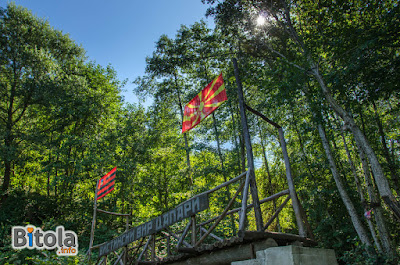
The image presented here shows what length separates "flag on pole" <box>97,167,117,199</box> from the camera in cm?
888

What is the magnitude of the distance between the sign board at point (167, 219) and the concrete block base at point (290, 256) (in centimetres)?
123

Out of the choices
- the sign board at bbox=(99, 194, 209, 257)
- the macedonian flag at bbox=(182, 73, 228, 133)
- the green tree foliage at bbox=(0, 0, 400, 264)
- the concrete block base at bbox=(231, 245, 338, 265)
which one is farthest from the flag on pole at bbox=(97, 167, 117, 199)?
the concrete block base at bbox=(231, 245, 338, 265)

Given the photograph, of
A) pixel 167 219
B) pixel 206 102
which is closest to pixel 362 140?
pixel 206 102

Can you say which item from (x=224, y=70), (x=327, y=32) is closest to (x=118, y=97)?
(x=224, y=70)

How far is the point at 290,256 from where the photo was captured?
3109mm

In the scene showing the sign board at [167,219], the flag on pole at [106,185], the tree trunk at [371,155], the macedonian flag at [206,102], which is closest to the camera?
the sign board at [167,219]

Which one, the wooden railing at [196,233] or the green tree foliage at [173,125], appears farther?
the green tree foliage at [173,125]

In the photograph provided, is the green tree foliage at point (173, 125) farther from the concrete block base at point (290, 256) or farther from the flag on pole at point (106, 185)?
the concrete block base at point (290, 256)

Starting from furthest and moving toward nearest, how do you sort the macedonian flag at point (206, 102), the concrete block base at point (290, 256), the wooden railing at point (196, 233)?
1. the macedonian flag at point (206, 102)
2. the wooden railing at point (196, 233)
3. the concrete block base at point (290, 256)

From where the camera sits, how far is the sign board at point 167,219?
457 cm

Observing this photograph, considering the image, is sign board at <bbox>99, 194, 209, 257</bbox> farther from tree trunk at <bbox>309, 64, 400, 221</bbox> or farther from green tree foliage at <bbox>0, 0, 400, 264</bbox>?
green tree foliage at <bbox>0, 0, 400, 264</bbox>

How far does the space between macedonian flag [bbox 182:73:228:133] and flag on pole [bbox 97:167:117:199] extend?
11.6ft

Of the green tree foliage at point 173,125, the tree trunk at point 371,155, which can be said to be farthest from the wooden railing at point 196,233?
the green tree foliage at point 173,125

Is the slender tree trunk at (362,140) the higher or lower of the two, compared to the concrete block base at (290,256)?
higher
